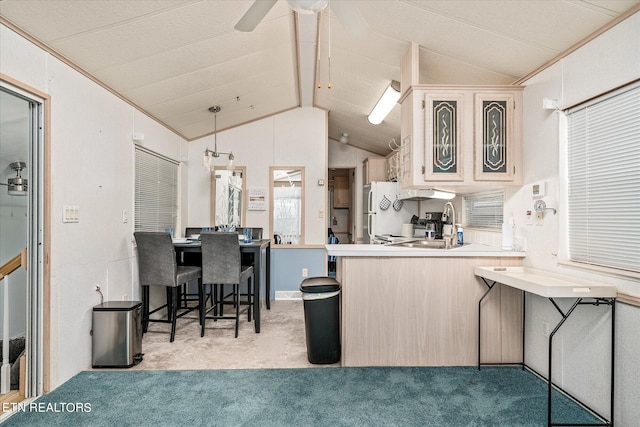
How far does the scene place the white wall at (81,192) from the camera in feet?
7.94

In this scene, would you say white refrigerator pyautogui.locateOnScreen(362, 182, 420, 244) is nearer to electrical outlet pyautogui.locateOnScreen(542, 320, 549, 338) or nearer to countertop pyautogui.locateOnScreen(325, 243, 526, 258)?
countertop pyautogui.locateOnScreen(325, 243, 526, 258)

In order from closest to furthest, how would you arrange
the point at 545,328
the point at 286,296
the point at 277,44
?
the point at 545,328
the point at 277,44
the point at 286,296

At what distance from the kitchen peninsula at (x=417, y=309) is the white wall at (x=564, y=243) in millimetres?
275

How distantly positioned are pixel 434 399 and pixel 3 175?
3.79 metres

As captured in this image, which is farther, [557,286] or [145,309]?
[145,309]

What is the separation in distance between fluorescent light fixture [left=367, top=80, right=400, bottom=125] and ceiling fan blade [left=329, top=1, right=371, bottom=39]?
1748 mm

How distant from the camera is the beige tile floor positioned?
2908 millimetres

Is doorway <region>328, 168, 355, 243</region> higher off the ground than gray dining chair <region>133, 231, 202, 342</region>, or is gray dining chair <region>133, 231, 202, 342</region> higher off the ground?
doorway <region>328, 168, 355, 243</region>

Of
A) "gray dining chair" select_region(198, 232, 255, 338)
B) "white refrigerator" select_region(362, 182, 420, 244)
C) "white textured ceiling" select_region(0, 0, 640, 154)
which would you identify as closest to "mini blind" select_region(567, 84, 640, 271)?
"white textured ceiling" select_region(0, 0, 640, 154)

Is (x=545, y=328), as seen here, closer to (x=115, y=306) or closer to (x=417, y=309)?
(x=417, y=309)

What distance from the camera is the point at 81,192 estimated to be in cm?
275

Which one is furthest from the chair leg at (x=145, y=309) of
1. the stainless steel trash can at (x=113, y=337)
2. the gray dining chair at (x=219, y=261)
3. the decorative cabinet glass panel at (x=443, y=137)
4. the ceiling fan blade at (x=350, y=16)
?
the ceiling fan blade at (x=350, y=16)

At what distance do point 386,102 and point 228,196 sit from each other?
259cm
